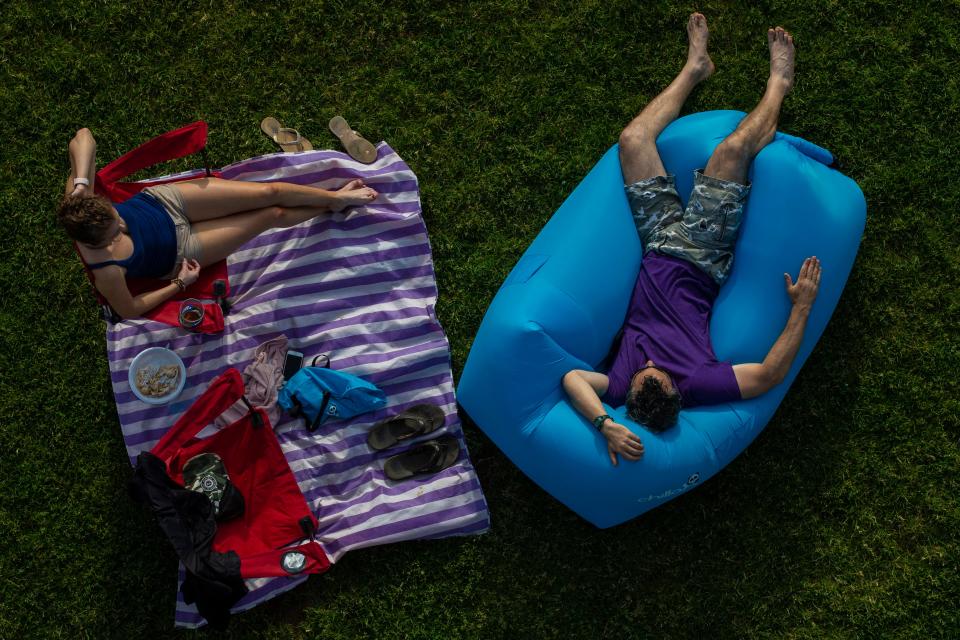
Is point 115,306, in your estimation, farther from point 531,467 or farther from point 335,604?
point 531,467

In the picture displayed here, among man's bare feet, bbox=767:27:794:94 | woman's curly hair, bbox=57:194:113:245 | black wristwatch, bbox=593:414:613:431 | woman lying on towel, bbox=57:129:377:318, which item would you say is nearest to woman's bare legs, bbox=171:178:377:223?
woman lying on towel, bbox=57:129:377:318

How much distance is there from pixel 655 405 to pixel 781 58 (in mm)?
2560

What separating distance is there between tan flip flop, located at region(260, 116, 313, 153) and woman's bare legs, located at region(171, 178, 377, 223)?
0.41m

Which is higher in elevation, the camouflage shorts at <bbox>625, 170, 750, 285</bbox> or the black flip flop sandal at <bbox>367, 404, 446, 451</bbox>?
the camouflage shorts at <bbox>625, 170, 750, 285</bbox>

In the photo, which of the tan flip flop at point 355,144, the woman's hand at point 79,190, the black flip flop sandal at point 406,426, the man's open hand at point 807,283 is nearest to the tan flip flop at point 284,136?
the tan flip flop at point 355,144

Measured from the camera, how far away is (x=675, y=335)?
4.68 metres

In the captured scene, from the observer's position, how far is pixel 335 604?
16.3ft

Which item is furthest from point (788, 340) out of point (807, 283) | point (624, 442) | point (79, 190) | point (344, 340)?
point (79, 190)

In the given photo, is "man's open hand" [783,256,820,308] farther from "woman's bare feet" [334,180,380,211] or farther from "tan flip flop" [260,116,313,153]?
"tan flip flop" [260,116,313,153]

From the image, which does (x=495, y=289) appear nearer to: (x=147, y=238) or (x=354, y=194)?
(x=354, y=194)

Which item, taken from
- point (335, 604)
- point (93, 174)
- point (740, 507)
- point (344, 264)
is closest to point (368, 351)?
point (344, 264)

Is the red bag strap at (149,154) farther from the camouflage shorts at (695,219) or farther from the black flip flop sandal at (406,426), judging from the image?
the camouflage shorts at (695,219)

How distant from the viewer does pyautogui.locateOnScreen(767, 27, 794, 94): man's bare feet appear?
5.18 metres

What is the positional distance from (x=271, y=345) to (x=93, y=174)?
Answer: 1441 millimetres
